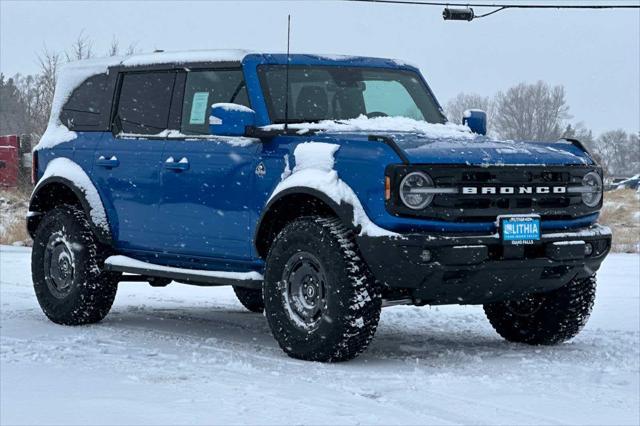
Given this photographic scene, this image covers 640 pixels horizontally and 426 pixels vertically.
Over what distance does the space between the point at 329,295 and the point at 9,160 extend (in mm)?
39129

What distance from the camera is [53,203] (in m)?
9.62

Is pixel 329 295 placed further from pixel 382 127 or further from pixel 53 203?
pixel 53 203

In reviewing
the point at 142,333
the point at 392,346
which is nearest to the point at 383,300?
the point at 392,346

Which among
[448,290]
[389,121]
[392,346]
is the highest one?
[389,121]

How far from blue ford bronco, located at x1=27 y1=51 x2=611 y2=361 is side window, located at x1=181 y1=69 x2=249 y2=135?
0.05ft

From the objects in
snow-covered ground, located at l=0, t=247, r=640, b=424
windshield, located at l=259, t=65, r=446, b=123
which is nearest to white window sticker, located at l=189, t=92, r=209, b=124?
windshield, located at l=259, t=65, r=446, b=123

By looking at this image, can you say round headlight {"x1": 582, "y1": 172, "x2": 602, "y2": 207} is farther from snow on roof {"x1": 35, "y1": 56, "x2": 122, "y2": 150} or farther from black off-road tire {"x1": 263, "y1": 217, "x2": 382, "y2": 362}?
snow on roof {"x1": 35, "y1": 56, "x2": 122, "y2": 150}

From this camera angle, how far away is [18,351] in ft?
24.6

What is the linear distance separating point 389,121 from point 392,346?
4.80 ft

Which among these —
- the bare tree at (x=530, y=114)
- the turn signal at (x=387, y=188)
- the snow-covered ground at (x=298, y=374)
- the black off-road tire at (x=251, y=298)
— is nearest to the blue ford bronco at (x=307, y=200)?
the turn signal at (x=387, y=188)

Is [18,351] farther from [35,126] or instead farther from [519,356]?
[35,126]

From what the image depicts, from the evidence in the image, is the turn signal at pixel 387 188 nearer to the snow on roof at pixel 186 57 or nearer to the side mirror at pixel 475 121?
the snow on roof at pixel 186 57

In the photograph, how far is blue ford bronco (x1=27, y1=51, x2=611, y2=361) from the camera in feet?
22.4

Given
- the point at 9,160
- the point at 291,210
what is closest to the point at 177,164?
the point at 291,210
